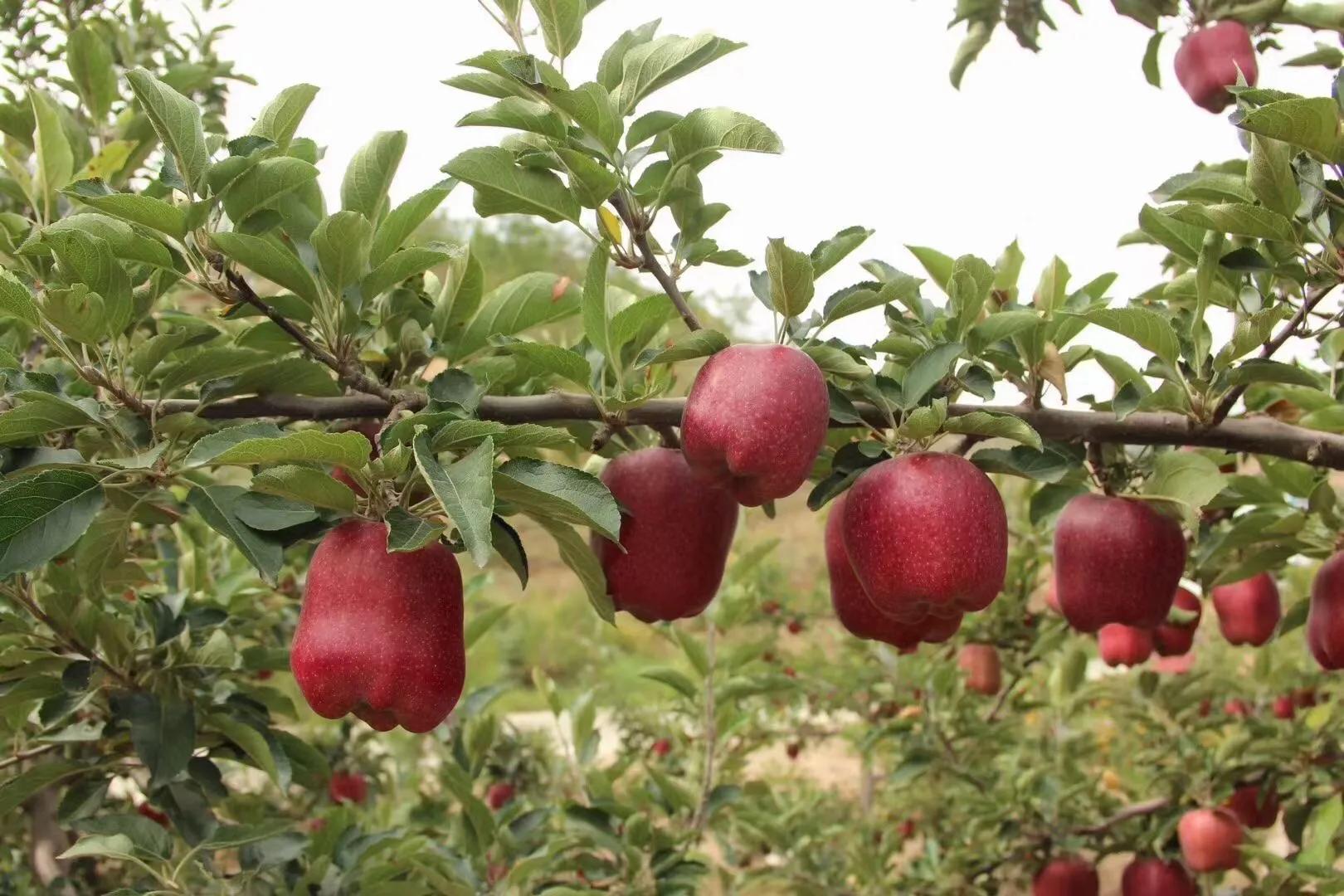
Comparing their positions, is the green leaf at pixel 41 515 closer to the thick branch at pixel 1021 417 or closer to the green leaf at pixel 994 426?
the thick branch at pixel 1021 417

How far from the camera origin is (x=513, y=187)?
3.00 feet

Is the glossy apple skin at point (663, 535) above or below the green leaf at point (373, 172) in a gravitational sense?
below

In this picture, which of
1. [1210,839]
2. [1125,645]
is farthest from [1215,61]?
[1210,839]

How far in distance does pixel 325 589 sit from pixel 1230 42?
144 cm

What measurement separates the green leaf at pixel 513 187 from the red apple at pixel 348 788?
6.13 ft

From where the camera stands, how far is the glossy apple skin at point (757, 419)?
2.95 feet

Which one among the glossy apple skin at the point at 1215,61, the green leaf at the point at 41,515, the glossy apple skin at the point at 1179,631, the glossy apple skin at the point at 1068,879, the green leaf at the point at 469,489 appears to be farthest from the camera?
the glossy apple skin at the point at 1068,879

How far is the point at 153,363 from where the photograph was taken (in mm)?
960

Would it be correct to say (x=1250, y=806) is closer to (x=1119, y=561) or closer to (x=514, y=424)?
(x=1119, y=561)

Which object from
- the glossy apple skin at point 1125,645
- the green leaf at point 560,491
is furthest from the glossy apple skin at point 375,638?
the glossy apple skin at point 1125,645

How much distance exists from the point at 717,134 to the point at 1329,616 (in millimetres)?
877

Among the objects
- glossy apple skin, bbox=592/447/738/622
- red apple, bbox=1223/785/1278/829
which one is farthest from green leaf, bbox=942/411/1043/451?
red apple, bbox=1223/785/1278/829

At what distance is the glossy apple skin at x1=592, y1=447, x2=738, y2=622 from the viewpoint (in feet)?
3.45

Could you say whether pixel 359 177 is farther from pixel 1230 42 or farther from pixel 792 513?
pixel 792 513
